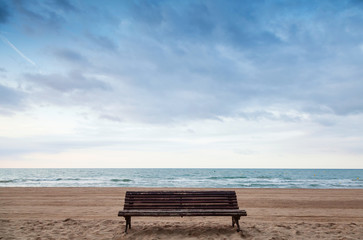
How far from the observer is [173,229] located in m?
6.25

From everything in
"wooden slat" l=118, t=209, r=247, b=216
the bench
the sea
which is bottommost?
the sea

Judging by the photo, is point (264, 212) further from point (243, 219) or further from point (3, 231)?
point (3, 231)

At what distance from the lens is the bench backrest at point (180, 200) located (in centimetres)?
616

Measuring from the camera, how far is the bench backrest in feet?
20.2

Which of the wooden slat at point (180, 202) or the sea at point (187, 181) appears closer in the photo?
the wooden slat at point (180, 202)

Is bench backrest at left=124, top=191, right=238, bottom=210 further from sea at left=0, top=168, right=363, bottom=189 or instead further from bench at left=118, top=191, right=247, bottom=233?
sea at left=0, top=168, right=363, bottom=189

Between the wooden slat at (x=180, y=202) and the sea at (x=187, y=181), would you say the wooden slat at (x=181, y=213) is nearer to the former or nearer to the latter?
the wooden slat at (x=180, y=202)

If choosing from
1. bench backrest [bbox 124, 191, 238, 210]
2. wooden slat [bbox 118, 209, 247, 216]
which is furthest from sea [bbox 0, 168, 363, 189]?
wooden slat [bbox 118, 209, 247, 216]

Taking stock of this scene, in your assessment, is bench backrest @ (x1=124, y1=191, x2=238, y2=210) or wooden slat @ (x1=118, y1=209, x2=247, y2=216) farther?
bench backrest @ (x1=124, y1=191, x2=238, y2=210)

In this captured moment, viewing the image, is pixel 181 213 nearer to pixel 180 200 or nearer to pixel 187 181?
pixel 180 200

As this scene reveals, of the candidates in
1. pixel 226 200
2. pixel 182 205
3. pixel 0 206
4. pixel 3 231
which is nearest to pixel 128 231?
pixel 182 205

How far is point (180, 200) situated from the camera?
625 cm

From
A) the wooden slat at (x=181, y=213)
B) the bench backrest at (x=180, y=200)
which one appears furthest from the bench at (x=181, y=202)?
the wooden slat at (x=181, y=213)

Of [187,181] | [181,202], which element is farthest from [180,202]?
[187,181]
